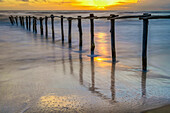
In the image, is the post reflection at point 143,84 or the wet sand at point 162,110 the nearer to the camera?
the wet sand at point 162,110

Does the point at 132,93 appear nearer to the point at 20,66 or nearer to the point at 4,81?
the point at 4,81

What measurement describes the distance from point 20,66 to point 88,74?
7.70 ft

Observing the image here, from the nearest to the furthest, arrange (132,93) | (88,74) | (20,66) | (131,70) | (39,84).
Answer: (132,93), (39,84), (88,74), (131,70), (20,66)

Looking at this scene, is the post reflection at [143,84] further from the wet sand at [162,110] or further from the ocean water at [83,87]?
the wet sand at [162,110]

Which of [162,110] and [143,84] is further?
[143,84]

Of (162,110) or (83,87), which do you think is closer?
(162,110)

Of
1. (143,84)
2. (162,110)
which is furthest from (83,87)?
(162,110)

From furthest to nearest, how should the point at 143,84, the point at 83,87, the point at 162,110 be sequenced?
the point at 143,84 → the point at 83,87 → the point at 162,110

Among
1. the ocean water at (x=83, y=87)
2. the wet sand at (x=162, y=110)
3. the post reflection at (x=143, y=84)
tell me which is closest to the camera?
the wet sand at (x=162, y=110)

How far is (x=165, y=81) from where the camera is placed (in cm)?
482

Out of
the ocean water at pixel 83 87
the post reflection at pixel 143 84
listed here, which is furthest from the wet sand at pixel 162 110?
the post reflection at pixel 143 84

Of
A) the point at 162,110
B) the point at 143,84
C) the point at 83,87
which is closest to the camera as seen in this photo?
the point at 162,110

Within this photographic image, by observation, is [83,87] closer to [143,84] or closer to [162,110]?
[143,84]

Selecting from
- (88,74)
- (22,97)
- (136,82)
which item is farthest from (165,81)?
(22,97)
